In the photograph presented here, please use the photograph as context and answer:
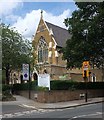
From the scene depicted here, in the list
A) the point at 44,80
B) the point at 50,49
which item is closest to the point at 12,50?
the point at 44,80

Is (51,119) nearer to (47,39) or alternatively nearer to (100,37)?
(100,37)

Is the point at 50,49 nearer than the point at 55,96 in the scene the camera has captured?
No

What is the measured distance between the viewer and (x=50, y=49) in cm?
7075

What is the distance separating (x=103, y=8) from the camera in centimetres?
3881

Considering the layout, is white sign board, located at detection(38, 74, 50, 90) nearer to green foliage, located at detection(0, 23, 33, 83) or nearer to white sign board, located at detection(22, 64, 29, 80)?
white sign board, located at detection(22, 64, 29, 80)

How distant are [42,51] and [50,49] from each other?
3.68 meters

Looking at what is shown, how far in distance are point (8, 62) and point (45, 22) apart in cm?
3251

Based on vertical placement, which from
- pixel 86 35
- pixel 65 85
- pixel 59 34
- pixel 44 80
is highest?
pixel 59 34

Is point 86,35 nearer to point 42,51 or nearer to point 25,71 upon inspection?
point 25,71

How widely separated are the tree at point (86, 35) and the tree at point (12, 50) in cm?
585

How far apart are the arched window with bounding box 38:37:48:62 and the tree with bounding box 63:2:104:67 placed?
30.3 metres

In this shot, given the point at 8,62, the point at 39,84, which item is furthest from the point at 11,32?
the point at 39,84

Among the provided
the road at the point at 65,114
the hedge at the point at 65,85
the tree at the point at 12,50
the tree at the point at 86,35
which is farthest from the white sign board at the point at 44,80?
the road at the point at 65,114

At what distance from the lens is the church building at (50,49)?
227 ft
